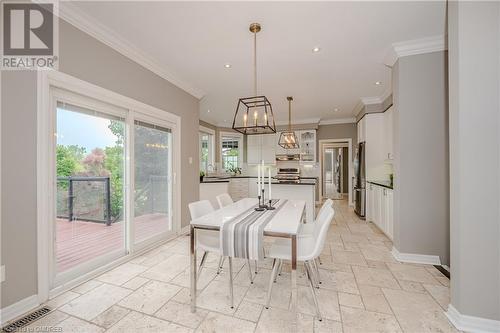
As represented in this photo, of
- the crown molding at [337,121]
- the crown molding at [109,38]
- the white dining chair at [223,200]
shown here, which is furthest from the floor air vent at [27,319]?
the crown molding at [337,121]

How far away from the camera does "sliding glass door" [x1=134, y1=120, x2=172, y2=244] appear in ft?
10.1

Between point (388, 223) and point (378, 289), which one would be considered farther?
point (388, 223)

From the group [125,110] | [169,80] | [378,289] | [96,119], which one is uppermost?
[169,80]

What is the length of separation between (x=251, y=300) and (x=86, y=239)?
2.04 meters

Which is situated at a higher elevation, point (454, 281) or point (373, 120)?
point (373, 120)

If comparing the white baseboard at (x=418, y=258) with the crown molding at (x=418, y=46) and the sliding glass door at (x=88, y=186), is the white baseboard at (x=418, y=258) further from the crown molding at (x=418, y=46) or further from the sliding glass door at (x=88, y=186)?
the sliding glass door at (x=88, y=186)

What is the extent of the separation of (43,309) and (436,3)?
4.47 metres

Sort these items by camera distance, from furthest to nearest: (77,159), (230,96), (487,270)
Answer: (230,96) < (77,159) < (487,270)

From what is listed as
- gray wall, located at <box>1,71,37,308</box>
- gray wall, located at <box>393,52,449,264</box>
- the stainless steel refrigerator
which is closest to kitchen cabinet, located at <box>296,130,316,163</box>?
the stainless steel refrigerator

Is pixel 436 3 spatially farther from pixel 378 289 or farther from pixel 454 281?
pixel 378 289

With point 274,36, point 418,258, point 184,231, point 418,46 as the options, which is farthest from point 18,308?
point 418,46

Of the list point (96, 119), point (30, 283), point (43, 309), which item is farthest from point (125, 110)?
point (43, 309)

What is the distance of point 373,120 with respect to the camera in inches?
196

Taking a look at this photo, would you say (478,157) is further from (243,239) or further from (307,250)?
(243,239)
